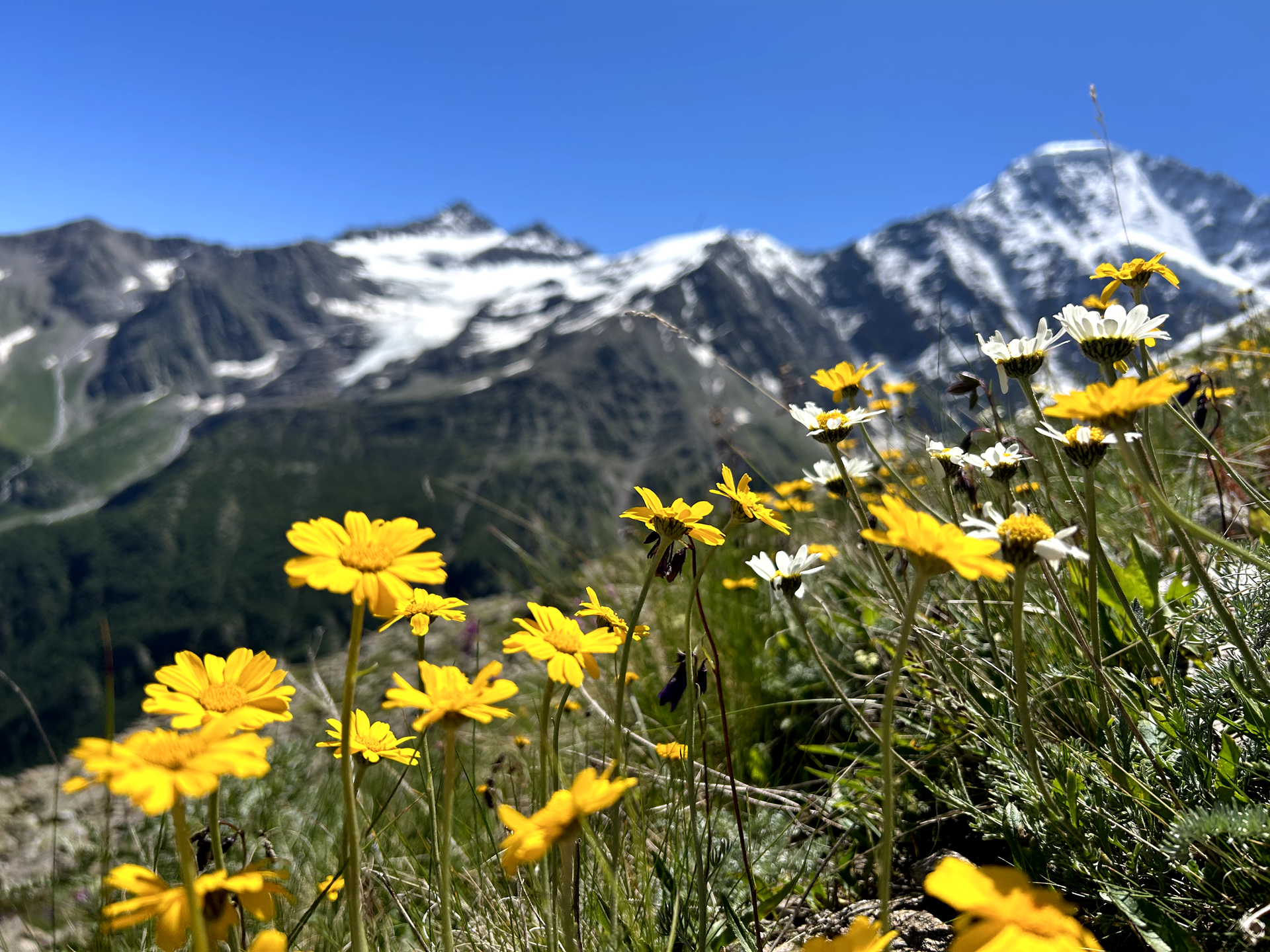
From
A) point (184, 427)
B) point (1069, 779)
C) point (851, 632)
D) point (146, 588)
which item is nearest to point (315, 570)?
point (1069, 779)

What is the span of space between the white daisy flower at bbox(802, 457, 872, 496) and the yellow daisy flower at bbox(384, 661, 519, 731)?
1.38 m

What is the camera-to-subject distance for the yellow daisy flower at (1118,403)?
3.53ft

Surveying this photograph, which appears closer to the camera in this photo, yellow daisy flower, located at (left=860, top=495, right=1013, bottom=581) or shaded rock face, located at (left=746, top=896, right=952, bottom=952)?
yellow daisy flower, located at (left=860, top=495, right=1013, bottom=581)

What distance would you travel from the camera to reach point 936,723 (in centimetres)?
237

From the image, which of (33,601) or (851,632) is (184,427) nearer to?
(33,601)

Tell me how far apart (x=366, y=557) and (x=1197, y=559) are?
153 centimetres

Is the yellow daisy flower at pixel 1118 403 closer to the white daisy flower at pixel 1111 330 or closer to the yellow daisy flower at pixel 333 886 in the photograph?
the white daisy flower at pixel 1111 330

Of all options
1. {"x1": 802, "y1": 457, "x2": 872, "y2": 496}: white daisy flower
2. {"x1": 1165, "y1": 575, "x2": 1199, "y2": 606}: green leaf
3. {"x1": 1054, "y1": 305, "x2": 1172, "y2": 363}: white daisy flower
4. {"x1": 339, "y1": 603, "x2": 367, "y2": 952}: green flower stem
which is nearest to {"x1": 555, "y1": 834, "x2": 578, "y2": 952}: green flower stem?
{"x1": 339, "y1": 603, "x2": 367, "y2": 952}: green flower stem

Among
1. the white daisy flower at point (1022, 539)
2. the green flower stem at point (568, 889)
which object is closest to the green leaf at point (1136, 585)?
the white daisy flower at point (1022, 539)

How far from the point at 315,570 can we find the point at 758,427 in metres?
177

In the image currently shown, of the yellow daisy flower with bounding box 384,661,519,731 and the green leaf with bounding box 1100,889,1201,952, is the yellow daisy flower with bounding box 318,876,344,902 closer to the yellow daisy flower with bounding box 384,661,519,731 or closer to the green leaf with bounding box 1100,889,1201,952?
the yellow daisy flower with bounding box 384,661,519,731

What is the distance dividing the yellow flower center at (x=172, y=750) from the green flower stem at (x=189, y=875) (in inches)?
1.7

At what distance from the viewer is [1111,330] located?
1.66 m

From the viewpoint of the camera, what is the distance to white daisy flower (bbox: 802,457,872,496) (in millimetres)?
2312
